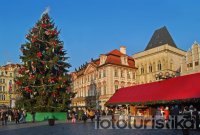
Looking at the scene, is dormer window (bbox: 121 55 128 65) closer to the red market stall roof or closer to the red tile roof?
the red tile roof

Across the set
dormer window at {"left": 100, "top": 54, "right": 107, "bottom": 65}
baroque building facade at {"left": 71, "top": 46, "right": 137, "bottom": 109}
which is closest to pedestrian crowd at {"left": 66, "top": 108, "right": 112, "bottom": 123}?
baroque building facade at {"left": 71, "top": 46, "right": 137, "bottom": 109}

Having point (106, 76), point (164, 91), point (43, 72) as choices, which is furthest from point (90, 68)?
point (164, 91)

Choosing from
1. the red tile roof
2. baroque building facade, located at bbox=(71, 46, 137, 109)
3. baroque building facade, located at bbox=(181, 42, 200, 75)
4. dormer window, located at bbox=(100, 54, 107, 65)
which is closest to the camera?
baroque building facade, located at bbox=(181, 42, 200, 75)

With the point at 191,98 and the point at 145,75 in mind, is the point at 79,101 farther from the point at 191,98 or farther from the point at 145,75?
the point at 191,98

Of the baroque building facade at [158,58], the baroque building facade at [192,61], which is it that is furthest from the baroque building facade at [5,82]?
the baroque building facade at [192,61]

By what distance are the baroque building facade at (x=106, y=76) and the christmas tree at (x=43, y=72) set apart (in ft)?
97.4

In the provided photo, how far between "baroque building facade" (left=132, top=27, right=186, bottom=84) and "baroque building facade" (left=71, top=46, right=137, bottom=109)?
2636 mm

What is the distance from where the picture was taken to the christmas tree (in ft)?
127

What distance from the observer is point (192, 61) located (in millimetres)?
58781

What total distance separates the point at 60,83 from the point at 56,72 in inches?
86.5

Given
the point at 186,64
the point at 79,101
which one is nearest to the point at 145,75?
the point at 186,64

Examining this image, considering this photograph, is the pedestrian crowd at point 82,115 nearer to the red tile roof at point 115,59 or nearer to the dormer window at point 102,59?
the red tile roof at point 115,59

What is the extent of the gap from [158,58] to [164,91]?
4031cm

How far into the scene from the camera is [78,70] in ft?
302
